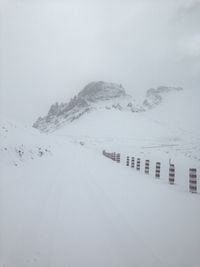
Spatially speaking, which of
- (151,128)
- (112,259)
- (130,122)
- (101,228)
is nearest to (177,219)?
(101,228)

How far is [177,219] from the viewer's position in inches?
205

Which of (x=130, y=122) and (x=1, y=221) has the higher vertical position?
(x=130, y=122)

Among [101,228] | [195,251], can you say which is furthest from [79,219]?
[195,251]

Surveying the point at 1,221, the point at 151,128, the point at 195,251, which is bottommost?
the point at 195,251

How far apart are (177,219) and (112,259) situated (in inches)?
95.5

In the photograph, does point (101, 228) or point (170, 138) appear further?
point (170, 138)

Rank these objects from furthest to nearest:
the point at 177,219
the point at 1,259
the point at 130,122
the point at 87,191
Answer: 1. the point at 130,122
2. the point at 87,191
3. the point at 177,219
4. the point at 1,259

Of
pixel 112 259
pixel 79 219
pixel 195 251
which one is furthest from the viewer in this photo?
pixel 79 219

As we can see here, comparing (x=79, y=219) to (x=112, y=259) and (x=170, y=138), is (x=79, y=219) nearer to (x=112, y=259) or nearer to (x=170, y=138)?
(x=112, y=259)

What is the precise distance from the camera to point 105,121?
111m

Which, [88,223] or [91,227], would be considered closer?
[91,227]

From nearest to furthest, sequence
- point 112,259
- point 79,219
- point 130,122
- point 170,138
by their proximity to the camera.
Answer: point 112,259
point 79,219
point 170,138
point 130,122

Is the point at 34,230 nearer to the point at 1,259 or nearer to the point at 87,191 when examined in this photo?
the point at 1,259

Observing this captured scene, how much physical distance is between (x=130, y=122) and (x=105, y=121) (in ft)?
37.5
